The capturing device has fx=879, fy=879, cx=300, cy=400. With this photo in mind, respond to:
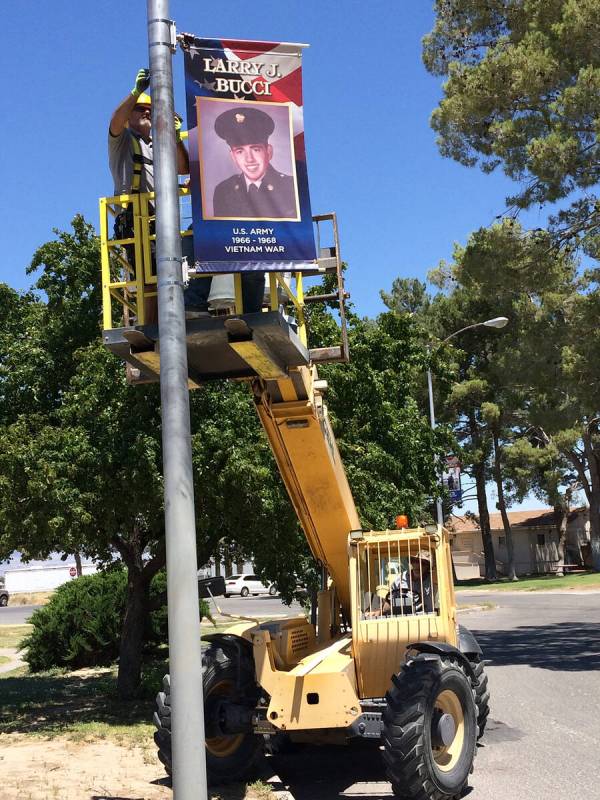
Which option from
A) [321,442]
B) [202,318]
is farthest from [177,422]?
[321,442]

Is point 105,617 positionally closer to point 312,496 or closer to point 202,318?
point 312,496

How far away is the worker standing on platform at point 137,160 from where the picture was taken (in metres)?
6.88

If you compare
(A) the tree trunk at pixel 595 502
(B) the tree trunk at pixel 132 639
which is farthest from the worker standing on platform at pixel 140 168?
(A) the tree trunk at pixel 595 502

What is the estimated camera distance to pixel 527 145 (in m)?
17.4

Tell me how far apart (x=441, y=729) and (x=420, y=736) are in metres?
0.51

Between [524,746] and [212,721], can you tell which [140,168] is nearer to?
[212,721]

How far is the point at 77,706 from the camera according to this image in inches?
569

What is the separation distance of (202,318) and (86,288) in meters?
8.03

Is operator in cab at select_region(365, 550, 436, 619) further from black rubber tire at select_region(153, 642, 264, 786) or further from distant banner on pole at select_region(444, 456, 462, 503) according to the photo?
distant banner on pole at select_region(444, 456, 462, 503)

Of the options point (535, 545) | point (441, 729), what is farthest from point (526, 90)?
point (535, 545)

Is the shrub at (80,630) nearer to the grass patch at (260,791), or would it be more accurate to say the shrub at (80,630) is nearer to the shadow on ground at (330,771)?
the shadow on ground at (330,771)

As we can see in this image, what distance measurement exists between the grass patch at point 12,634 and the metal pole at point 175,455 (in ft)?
72.4

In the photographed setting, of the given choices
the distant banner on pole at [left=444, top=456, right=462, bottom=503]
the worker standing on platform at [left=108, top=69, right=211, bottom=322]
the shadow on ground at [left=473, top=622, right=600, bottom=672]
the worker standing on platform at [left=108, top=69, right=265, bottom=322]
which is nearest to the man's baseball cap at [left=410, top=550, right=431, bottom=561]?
the worker standing on platform at [left=108, top=69, right=265, bottom=322]

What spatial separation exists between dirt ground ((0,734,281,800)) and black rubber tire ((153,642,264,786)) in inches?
7.6
